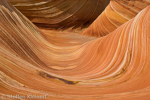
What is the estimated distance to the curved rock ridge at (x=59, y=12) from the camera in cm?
304

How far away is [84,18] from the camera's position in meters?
3.39

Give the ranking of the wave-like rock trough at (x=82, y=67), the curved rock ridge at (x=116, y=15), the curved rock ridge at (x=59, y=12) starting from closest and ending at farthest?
1. the wave-like rock trough at (x=82, y=67)
2. the curved rock ridge at (x=116, y=15)
3. the curved rock ridge at (x=59, y=12)

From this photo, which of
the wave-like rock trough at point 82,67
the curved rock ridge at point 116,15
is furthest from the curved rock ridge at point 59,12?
the wave-like rock trough at point 82,67

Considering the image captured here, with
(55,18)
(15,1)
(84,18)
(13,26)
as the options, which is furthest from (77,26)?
(13,26)

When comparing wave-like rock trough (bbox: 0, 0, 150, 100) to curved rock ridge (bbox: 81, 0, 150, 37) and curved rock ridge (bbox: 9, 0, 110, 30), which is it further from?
curved rock ridge (bbox: 9, 0, 110, 30)

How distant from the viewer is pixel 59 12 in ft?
10.3

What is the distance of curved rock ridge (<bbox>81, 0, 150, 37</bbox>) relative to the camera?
2066 mm

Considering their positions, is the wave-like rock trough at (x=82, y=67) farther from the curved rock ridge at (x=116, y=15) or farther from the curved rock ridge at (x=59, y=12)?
→ the curved rock ridge at (x=59, y=12)

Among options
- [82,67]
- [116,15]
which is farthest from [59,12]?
[82,67]

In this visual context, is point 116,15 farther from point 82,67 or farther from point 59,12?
point 82,67

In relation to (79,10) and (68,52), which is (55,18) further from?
(68,52)

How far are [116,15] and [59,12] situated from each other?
121cm

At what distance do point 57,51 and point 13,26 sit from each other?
38 centimetres

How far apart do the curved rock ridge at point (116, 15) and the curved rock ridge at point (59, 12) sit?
844 mm
